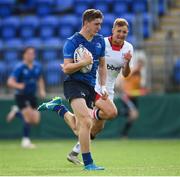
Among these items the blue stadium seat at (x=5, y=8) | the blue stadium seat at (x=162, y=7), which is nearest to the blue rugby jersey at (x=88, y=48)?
the blue stadium seat at (x=162, y=7)

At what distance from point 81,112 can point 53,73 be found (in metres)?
11.5

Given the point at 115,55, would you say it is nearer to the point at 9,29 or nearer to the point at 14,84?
the point at 14,84

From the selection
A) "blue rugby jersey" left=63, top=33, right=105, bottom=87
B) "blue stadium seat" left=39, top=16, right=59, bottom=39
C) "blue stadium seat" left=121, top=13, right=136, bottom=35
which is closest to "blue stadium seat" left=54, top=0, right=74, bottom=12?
"blue stadium seat" left=39, top=16, right=59, bottom=39

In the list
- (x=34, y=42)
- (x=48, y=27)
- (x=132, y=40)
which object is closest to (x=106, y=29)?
(x=132, y=40)

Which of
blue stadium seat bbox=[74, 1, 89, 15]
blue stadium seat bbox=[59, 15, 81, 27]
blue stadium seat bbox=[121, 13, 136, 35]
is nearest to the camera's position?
blue stadium seat bbox=[121, 13, 136, 35]

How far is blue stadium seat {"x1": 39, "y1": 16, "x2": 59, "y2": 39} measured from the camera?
25.5m

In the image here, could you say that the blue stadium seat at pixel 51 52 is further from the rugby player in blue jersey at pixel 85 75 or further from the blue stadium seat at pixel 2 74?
the rugby player in blue jersey at pixel 85 75

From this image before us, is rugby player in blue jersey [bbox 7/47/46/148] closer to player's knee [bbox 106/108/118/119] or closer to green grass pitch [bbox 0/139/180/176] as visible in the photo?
green grass pitch [bbox 0/139/180/176]

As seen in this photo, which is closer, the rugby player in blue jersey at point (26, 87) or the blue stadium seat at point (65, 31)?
the rugby player in blue jersey at point (26, 87)

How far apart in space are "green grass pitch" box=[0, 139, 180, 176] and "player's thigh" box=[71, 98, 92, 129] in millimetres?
731

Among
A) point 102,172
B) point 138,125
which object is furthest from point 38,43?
point 102,172

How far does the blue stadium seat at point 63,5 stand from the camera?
26.9 m

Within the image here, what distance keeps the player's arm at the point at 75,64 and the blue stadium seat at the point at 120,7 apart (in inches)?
588

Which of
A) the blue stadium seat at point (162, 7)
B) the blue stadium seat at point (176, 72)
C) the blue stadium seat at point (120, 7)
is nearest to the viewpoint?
the blue stadium seat at point (176, 72)
